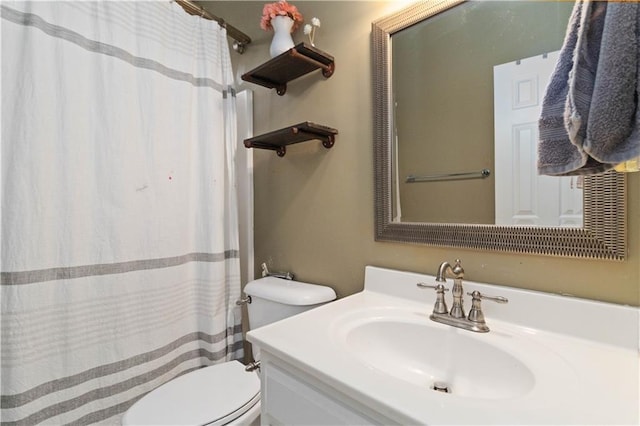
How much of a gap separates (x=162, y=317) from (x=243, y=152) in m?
0.88

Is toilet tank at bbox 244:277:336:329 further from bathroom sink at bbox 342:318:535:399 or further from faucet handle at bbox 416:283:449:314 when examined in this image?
faucet handle at bbox 416:283:449:314

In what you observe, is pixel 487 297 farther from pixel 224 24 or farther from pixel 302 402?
pixel 224 24

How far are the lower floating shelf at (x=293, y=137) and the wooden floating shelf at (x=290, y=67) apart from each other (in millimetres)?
245

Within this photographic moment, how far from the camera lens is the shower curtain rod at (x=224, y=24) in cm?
135

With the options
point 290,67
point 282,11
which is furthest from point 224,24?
point 290,67

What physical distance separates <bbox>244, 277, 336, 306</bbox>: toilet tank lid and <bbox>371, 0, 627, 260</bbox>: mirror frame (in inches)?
12.2

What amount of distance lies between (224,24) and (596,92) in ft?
5.06

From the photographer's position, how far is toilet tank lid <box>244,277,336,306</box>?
1.12 meters

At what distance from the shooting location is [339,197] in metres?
1.20

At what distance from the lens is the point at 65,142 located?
3.26 feet

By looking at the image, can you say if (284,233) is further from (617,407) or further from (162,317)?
(617,407)

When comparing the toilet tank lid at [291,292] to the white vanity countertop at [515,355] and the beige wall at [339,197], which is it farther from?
the white vanity countertop at [515,355]

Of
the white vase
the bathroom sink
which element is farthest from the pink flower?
the bathroom sink

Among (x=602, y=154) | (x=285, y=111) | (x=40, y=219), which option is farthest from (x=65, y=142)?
(x=602, y=154)
